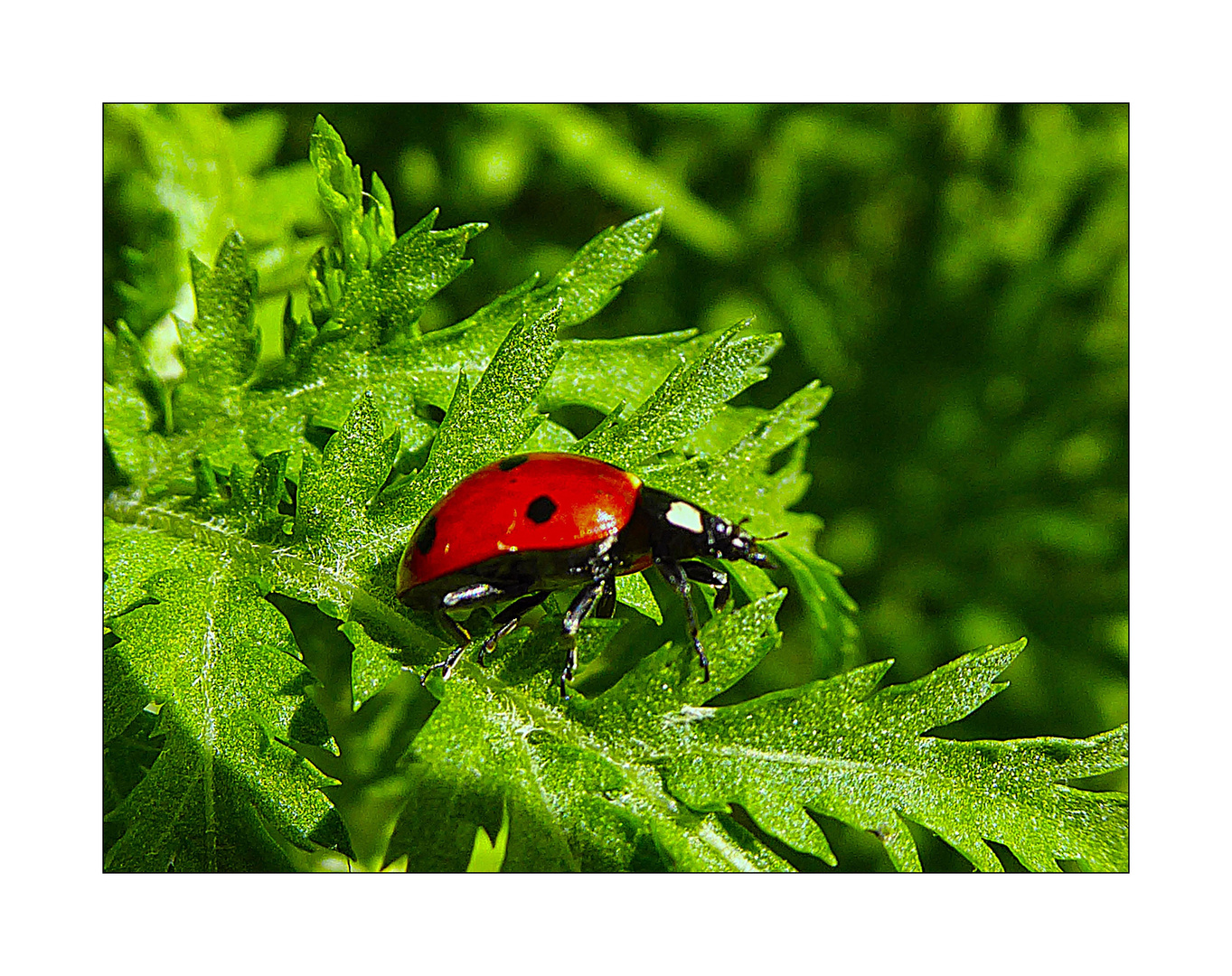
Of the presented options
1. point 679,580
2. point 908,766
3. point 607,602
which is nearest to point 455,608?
point 607,602

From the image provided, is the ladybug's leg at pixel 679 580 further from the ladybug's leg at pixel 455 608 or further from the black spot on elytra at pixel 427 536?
the black spot on elytra at pixel 427 536

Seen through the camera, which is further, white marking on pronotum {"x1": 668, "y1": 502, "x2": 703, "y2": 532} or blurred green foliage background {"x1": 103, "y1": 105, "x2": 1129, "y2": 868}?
blurred green foliage background {"x1": 103, "y1": 105, "x2": 1129, "y2": 868}

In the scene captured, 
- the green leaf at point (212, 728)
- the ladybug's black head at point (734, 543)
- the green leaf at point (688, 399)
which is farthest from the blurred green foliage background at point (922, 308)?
the green leaf at point (212, 728)

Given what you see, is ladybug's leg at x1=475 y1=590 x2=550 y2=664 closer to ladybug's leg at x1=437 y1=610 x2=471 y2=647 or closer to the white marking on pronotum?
ladybug's leg at x1=437 y1=610 x2=471 y2=647

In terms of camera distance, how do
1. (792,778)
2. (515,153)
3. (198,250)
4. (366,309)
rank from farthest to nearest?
(515,153) → (198,250) → (366,309) → (792,778)

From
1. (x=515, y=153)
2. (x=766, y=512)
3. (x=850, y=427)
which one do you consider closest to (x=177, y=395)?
(x=766, y=512)

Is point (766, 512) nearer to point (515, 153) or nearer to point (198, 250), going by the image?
point (198, 250)

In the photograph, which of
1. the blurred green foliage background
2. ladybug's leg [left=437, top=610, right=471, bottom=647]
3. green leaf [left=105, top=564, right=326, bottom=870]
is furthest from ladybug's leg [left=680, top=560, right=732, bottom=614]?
the blurred green foliage background
